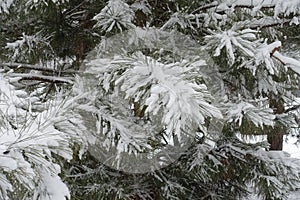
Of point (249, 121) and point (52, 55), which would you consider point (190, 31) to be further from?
point (52, 55)

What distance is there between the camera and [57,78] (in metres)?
2.84

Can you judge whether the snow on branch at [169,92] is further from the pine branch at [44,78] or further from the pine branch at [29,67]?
the pine branch at [29,67]

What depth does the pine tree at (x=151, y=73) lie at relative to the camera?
6.68 feet

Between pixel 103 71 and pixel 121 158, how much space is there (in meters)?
0.80

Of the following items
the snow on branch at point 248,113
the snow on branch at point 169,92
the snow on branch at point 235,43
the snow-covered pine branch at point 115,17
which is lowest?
the snow on branch at point 248,113

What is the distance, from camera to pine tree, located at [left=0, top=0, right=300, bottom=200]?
2.04 m

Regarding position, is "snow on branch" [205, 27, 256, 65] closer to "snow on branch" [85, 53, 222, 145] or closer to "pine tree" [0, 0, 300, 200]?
"pine tree" [0, 0, 300, 200]

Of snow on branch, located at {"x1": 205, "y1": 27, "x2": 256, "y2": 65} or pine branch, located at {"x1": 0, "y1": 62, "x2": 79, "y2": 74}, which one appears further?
pine branch, located at {"x1": 0, "y1": 62, "x2": 79, "y2": 74}

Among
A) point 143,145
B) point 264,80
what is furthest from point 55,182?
point 264,80

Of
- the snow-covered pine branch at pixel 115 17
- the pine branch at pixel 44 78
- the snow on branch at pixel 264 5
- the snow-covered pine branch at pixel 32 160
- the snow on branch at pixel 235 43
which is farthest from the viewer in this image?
the pine branch at pixel 44 78

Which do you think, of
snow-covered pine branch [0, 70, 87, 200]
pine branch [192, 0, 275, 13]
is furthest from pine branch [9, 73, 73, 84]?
snow-covered pine branch [0, 70, 87, 200]

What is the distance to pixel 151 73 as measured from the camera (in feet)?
5.05

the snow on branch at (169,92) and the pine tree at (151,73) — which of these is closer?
the snow on branch at (169,92)

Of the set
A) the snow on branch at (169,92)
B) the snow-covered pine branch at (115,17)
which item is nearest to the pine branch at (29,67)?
the snow-covered pine branch at (115,17)
